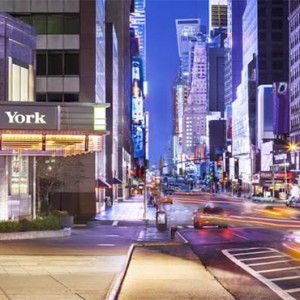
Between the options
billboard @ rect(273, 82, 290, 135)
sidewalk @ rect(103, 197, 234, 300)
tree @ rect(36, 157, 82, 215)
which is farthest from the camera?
billboard @ rect(273, 82, 290, 135)

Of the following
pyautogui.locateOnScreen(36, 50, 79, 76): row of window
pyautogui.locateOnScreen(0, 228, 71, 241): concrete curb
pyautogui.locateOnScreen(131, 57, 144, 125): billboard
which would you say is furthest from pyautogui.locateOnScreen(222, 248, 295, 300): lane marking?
pyautogui.locateOnScreen(131, 57, 144, 125): billboard

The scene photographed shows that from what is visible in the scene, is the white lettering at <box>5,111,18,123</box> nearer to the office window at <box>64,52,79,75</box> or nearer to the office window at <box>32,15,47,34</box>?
the office window at <box>64,52,79,75</box>

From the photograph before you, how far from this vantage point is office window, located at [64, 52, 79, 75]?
6300 cm

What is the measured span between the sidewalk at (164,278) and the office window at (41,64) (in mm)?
37640

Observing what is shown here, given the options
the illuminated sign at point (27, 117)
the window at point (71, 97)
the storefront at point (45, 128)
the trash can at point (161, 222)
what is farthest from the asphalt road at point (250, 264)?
the window at point (71, 97)

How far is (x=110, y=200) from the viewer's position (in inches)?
3275

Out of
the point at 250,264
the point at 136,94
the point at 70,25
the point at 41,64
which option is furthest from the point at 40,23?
the point at 136,94

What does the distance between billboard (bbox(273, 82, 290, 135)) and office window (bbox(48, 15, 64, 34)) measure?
85899 mm

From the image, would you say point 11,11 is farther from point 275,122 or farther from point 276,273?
point 275,122

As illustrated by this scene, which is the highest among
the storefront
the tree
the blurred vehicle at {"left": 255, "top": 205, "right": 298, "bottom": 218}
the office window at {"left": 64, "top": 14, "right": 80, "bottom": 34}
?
the office window at {"left": 64, "top": 14, "right": 80, "bottom": 34}

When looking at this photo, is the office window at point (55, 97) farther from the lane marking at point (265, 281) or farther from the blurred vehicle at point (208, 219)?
the lane marking at point (265, 281)

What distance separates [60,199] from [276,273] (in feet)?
142

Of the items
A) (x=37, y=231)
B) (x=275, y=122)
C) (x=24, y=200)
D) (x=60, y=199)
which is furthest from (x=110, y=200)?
(x=275, y=122)

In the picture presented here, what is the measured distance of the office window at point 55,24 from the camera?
62594 mm
